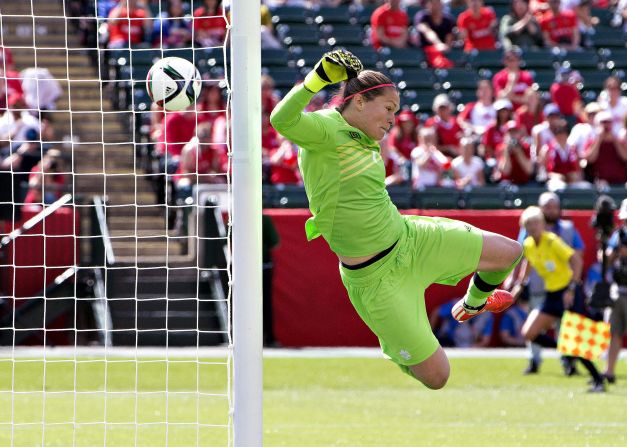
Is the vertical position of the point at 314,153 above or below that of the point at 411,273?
above

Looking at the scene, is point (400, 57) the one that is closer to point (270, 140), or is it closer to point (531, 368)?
point (270, 140)

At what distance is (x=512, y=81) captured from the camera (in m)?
19.9

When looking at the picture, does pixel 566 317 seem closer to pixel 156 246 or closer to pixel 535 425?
pixel 535 425

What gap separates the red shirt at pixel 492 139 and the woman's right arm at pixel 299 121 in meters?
11.7

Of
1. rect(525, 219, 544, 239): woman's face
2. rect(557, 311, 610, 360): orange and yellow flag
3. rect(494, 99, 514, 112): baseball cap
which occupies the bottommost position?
rect(557, 311, 610, 360): orange and yellow flag

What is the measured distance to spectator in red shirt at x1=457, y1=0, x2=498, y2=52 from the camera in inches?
851

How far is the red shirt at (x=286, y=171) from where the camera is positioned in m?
17.7

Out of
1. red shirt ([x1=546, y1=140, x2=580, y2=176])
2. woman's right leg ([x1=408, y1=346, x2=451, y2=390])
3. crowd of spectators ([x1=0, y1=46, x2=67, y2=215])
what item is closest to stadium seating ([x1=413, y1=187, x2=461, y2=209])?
red shirt ([x1=546, y1=140, x2=580, y2=176])

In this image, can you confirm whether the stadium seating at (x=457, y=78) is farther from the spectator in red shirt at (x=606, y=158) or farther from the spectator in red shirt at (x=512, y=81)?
the spectator in red shirt at (x=606, y=158)

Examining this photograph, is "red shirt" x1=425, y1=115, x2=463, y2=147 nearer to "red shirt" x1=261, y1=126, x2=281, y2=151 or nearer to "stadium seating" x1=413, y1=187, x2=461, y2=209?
"stadium seating" x1=413, y1=187, x2=461, y2=209

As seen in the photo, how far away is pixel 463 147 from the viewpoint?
17719 millimetres

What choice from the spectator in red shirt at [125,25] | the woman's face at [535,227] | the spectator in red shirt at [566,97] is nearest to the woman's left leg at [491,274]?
the woman's face at [535,227]

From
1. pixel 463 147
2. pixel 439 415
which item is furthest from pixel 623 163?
pixel 439 415

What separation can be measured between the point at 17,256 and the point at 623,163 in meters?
8.33
